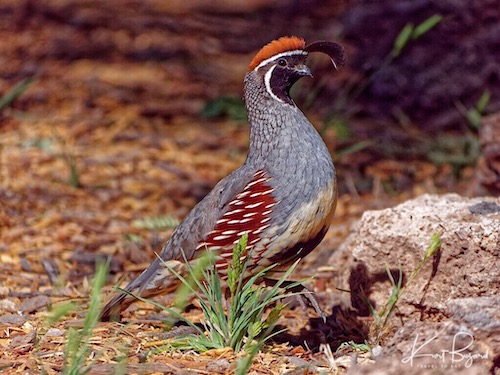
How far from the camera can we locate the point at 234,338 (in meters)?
4.40

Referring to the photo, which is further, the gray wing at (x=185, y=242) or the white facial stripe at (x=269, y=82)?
the white facial stripe at (x=269, y=82)

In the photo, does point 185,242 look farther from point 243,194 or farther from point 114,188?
point 114,188

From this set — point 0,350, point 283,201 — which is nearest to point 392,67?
point 283,201

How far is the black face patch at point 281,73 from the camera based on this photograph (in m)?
5.02

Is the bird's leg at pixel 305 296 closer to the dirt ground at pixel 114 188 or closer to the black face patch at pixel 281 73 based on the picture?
the dirt ground at pixel 114 188

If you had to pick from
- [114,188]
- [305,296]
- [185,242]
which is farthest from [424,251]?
[114,188]

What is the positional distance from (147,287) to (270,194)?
2.78 feet

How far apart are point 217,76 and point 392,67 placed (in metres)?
1.73

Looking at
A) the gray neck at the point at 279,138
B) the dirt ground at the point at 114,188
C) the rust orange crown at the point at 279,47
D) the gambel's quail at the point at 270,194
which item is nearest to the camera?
the dirt ground at the point at 114,188

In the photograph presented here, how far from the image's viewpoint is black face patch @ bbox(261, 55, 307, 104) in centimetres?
502

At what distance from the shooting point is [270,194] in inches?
189

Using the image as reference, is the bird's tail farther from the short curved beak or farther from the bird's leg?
the short curved beak

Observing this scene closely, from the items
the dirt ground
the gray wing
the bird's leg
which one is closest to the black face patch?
the gray wing

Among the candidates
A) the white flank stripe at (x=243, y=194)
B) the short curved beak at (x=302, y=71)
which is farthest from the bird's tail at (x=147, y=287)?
the short curved beak at (x=302, y=71)
